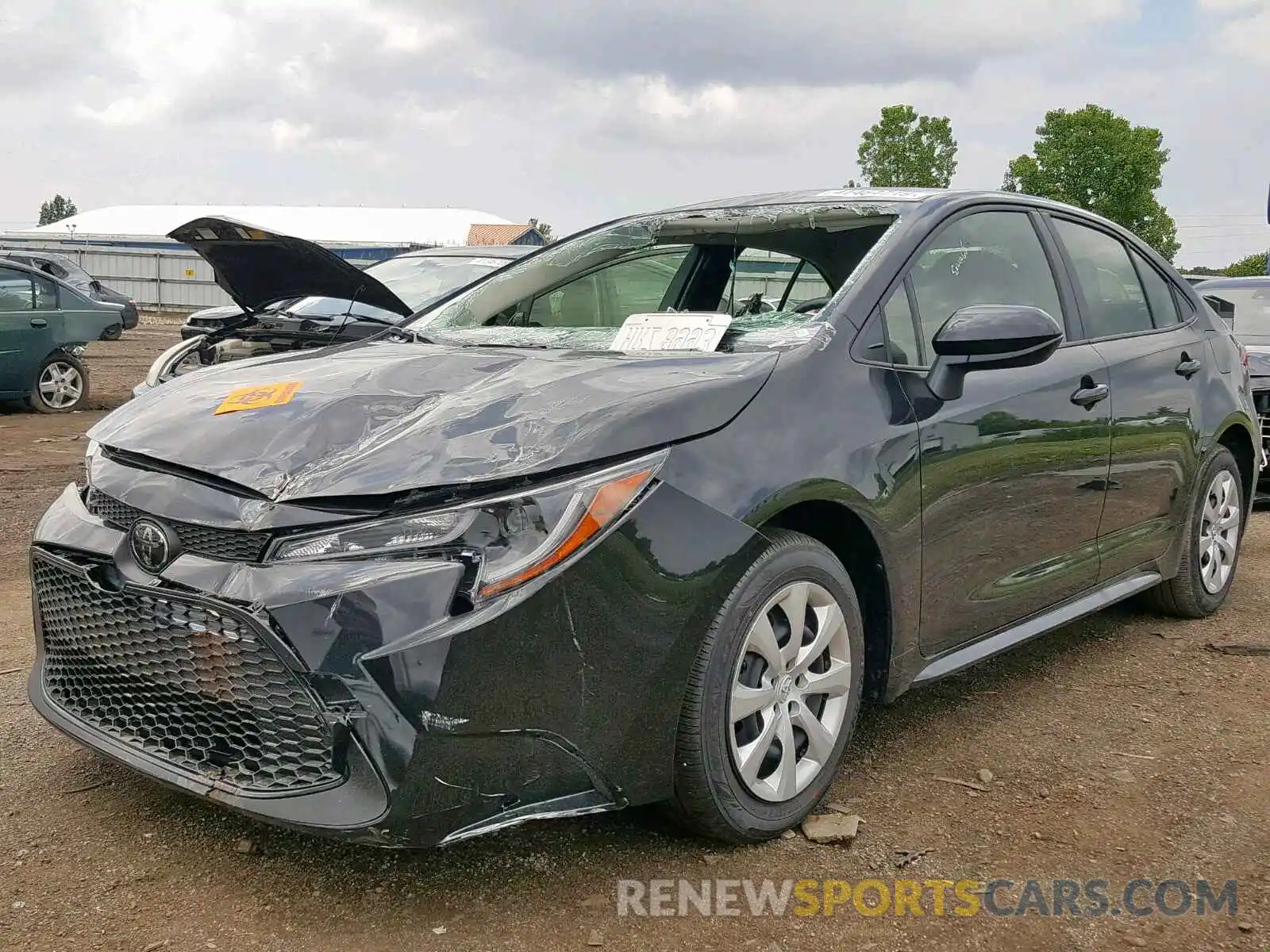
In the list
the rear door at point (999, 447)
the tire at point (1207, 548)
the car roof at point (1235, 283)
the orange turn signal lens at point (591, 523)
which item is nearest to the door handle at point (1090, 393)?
the rear door at point (999, 447)

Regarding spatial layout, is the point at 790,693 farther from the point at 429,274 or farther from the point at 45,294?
the point at 45,294

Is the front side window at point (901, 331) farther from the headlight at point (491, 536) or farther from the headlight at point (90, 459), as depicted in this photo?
the headlight at point (90, 459)

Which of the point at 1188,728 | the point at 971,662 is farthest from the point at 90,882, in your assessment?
the point at 1188,728

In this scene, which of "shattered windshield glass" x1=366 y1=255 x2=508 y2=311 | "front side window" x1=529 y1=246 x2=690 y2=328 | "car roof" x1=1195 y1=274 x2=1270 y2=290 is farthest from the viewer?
"car roof" x1=1195 y1=274 x2=1270 y2=290

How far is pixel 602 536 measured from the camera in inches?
92.9

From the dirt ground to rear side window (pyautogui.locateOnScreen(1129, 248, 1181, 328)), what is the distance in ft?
4.85

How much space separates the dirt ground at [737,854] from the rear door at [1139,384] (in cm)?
66

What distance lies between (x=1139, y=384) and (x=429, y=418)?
2.66 m

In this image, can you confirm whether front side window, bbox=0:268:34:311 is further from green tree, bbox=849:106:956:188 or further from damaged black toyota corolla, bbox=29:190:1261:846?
green tree, bbox=849:106:956:188

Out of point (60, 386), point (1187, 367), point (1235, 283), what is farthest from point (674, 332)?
point (60, 386)

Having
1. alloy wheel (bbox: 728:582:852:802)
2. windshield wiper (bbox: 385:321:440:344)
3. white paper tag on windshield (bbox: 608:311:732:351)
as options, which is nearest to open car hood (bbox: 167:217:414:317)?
windshield wiper (bbox: 385:321:440:344)

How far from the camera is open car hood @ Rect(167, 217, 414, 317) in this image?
17.6 feet

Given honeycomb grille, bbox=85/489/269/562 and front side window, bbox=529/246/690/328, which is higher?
front side window, bbox=529/246/690/328

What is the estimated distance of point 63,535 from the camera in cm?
270
